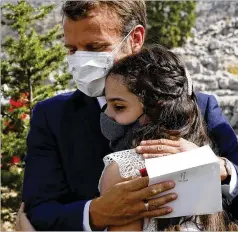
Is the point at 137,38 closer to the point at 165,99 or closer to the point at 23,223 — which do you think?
the point at 165,99

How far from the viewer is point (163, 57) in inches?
99.5

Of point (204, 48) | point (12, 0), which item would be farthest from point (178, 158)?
point (204, 48)

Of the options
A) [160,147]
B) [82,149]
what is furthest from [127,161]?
[82,149]

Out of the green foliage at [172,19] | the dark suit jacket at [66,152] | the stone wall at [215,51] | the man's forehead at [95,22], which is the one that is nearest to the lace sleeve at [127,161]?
the dark suit jacket at [66,152]

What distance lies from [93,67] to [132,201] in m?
0.70

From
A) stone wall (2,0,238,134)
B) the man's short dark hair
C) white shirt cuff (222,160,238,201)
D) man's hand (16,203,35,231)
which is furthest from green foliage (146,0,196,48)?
white shirt cuff (222,160,238,201)

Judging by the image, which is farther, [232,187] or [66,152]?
[66,152]

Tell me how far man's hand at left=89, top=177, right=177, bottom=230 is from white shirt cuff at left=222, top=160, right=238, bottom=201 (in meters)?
0.27

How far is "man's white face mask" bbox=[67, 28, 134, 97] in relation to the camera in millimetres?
2693

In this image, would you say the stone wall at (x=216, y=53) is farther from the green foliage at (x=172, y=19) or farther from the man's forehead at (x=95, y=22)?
the man's forehead at (x=95, y=22)

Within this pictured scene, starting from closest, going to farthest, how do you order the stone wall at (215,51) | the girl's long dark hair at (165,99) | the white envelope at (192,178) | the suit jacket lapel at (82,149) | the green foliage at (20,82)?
1. the white envelope at (192,178)
2. the girl's long dark hair at (165,99)
3. the suit jacket lapel at (82,149)
4. the green foliage at (20,82)
5. the stone wall at (215,51)

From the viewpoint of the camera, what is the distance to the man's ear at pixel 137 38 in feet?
9.32

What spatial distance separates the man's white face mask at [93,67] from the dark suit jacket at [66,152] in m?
0.08

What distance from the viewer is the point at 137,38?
286cm
